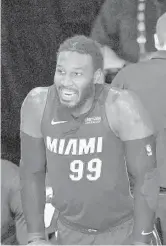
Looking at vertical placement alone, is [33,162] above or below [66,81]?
below

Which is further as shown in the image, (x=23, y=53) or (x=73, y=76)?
(x=23, y=53)

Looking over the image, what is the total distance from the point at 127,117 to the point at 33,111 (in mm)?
324

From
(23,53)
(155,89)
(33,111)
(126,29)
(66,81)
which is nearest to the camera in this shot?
(66,81)

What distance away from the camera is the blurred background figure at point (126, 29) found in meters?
2.89

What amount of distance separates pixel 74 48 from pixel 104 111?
218 millimetres

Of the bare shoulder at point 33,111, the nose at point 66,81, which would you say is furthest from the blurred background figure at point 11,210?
the nose at point 66,81

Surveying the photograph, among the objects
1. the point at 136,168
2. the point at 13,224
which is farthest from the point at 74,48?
the point at 13,224

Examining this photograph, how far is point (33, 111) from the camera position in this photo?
1.75 meters

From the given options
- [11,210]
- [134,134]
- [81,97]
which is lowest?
[11,210]

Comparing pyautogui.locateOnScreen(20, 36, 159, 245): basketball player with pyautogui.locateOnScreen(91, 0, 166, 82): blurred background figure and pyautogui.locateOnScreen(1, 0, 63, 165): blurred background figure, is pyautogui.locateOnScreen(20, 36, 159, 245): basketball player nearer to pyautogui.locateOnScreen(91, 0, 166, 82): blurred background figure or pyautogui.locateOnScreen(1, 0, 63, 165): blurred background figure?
pyautogui.locateOnScreen(91, 0, 166, 82): blurred background figure

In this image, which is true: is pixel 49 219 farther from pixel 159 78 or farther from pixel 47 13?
pixel 47 13

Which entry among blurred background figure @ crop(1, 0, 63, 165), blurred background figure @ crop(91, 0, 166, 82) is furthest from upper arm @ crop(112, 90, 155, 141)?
blurred background figure @ crop(1, 0, 63, 165)

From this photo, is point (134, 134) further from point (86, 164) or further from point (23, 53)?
point (23, 53)

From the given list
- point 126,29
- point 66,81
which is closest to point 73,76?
point 66,81
